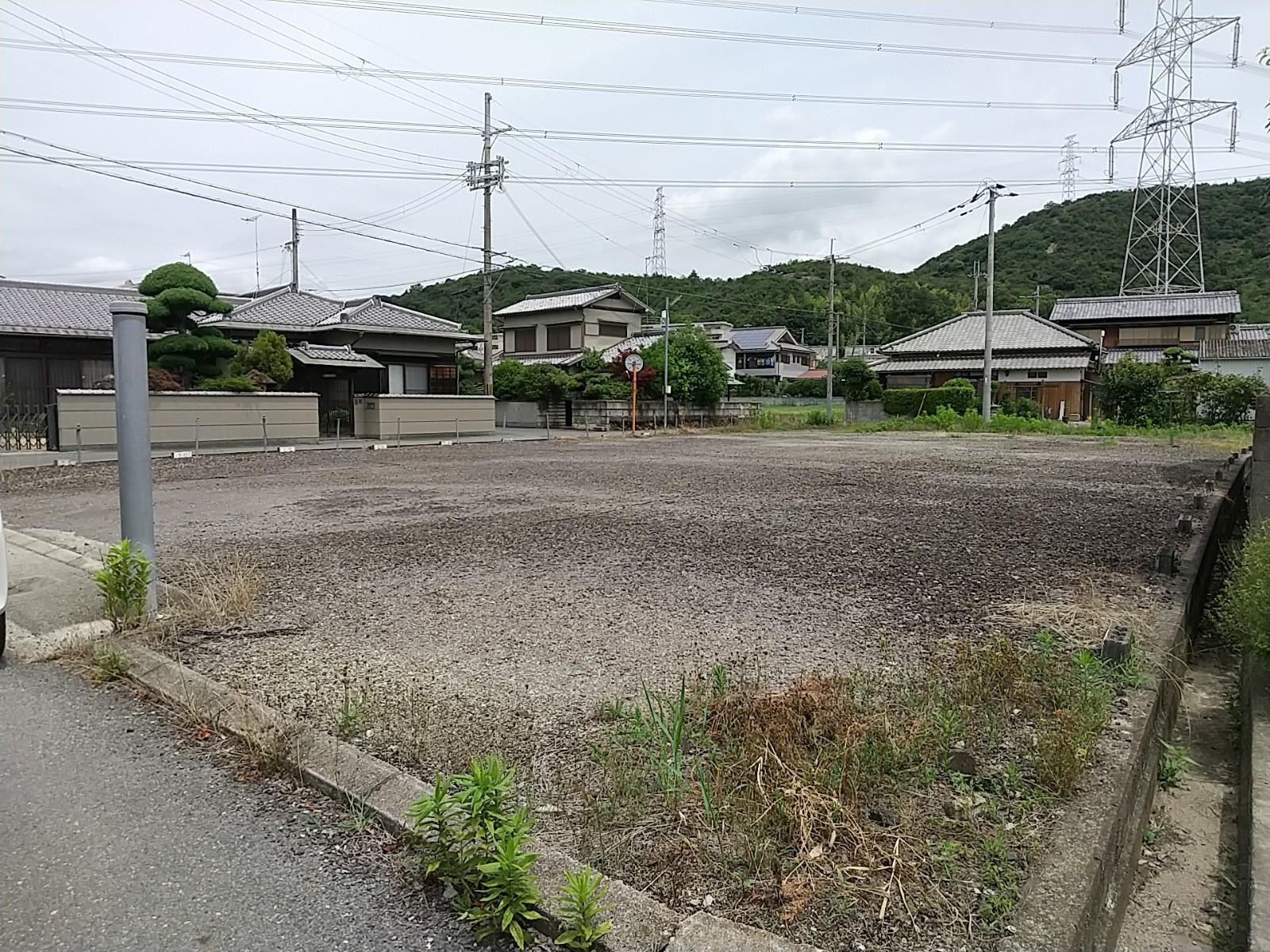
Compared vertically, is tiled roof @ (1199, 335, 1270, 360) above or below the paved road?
above

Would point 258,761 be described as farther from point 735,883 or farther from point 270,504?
point 270,504

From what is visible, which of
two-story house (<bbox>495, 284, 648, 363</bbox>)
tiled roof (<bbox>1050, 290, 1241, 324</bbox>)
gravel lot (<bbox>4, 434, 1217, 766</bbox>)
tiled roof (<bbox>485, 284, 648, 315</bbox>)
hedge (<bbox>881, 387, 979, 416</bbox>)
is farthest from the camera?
tiled roof (<bbox>1050, 290, 1241, 324</bbox>)

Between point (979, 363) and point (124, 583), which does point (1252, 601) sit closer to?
point (124, 583)

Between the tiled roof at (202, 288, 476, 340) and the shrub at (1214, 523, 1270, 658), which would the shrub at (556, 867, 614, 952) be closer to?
the shrub at (1214, 523, 1270, 658)

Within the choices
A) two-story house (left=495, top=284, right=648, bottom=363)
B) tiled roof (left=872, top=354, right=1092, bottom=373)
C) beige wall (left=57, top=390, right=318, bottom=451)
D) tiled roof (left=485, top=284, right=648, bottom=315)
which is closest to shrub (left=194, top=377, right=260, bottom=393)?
Result: beige wall (left=57, top=390, right=318, bottom=451)

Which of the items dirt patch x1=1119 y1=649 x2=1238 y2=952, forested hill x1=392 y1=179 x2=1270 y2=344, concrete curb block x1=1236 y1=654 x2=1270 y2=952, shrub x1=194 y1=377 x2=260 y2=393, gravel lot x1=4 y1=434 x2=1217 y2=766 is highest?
forested hill x1=392 y1=179 x2=1270 y2=344

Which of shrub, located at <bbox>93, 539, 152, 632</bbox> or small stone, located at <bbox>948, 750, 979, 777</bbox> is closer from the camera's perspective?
small stone, located at <bbox>948, 750, 979, 777</bbox>

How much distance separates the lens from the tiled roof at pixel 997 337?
3738 centimetres

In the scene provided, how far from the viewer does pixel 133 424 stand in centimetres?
416

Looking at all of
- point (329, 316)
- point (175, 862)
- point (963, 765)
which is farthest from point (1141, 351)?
point (175, 862)

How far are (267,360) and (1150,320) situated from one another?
4091 cm

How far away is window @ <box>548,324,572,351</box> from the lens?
122 feet

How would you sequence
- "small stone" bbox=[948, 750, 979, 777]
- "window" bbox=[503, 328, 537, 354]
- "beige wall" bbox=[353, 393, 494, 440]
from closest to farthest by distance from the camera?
"small stone" bbox=[948, 750, 979, 777]
"beige wall" bbox=[353, 393, 494, 440]
"window" bbox=[503, 328, 537, 354]

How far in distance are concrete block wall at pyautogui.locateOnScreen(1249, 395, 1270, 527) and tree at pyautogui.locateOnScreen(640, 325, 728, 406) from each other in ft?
79.5
